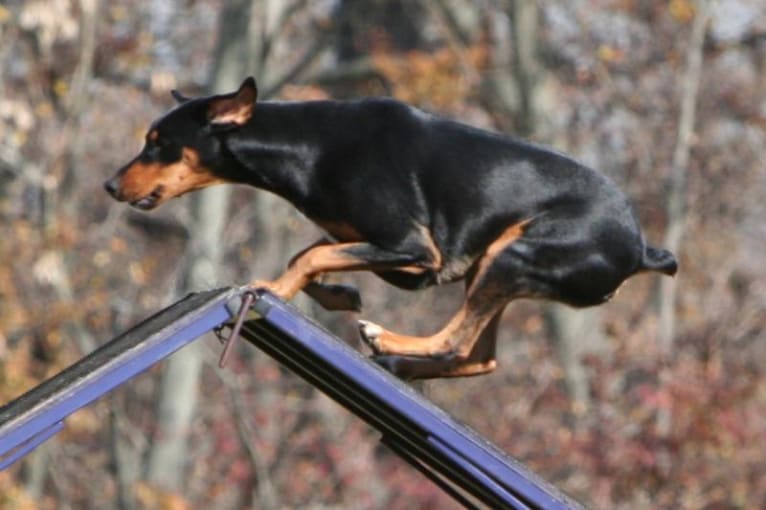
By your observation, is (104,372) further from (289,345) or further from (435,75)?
(435,75)

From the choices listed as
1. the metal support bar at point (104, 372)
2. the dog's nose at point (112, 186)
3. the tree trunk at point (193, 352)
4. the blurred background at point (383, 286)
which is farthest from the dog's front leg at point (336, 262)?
the tree trunk at point (193, 352)

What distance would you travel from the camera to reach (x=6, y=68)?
17.7 metres

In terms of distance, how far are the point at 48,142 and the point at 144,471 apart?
3.27m

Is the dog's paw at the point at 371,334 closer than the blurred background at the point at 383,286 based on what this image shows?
Yes

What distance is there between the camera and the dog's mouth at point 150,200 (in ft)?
18.1

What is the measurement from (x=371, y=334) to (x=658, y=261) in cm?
82

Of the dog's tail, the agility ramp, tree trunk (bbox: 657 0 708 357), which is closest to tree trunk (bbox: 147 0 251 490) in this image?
tree trunk (bbox: 657 0 708 357)

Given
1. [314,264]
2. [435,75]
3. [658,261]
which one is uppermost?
[314,264]

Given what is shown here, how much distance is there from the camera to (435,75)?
19453 millimetres

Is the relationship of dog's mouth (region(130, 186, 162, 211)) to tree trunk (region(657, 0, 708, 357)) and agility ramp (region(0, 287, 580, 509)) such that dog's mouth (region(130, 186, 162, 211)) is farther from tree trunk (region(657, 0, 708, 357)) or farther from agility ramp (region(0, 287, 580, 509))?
tree trunk (region(657, 0, 708, 357))

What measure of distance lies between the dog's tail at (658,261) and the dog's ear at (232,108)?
1134 millimetres

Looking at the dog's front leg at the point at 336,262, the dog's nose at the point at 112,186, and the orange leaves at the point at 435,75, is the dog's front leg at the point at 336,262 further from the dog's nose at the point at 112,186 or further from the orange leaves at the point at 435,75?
the orange leaves at the point at 435,75

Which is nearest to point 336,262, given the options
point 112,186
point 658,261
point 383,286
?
point 112,186

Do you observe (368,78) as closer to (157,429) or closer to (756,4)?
(756,4)
